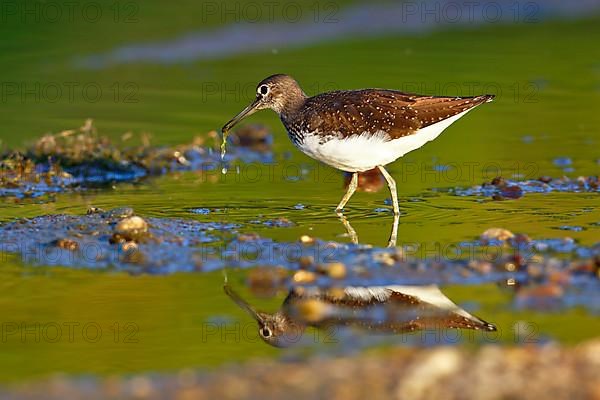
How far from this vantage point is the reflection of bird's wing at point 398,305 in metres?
7.09

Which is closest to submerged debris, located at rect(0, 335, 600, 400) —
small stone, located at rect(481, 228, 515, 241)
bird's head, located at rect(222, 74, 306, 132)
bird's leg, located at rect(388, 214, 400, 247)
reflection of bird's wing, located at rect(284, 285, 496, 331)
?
reflection of bird's wing, located at rect(284, 285, 496, 331)

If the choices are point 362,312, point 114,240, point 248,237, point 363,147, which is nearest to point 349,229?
point 363,147

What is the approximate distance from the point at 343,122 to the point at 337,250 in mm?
1524

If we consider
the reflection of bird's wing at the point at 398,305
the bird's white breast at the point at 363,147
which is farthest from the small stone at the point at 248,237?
the reflection of bird's wing at the point at 398,305

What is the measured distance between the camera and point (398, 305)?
24.5 ft

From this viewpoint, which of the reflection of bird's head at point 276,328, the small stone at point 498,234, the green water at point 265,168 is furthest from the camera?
the small stone at point 498,234

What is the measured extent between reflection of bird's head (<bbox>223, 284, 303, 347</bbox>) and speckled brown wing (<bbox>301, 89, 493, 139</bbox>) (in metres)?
Answer: 2.64

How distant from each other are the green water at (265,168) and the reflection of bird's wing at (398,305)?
17cm

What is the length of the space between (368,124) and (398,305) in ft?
8.72

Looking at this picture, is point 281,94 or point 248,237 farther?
point 281,94

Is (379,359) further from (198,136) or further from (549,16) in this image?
(549,16)

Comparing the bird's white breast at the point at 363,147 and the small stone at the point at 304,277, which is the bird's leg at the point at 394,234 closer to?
the bird's white breast at the point at 363,147

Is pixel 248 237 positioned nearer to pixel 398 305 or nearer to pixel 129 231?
pixel 129 231

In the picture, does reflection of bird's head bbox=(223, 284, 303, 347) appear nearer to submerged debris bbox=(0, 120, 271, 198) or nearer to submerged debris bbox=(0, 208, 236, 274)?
submerged debris bbox=(0, 208, 236, 274)
